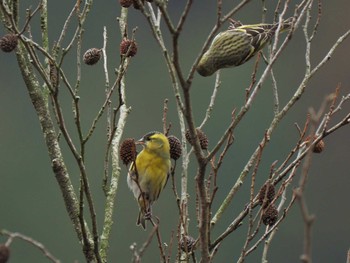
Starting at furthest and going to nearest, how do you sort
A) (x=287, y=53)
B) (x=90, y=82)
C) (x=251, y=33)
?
(x=287, y=53) → (x=90, y=82) → (x=251, y=33)

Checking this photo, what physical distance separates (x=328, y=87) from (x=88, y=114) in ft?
25.8

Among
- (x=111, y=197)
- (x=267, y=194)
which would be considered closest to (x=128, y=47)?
(x=111, y=197)

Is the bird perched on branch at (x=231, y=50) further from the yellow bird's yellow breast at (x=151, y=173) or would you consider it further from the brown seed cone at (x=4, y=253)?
the brown seed cone at (x=4, y=253)

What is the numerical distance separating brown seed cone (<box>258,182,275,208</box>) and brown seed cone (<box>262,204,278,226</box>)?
2 centimetres

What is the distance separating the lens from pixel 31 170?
3266 centimetres

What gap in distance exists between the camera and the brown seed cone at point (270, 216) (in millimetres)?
3123

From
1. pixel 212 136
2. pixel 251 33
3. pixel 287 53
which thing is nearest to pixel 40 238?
pixel 212 136

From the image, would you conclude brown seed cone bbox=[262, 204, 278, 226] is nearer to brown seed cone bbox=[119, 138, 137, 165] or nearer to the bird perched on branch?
brown seed cone bbox=[119, 138, 137, 165]

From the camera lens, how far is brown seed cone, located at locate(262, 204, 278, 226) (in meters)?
3.12

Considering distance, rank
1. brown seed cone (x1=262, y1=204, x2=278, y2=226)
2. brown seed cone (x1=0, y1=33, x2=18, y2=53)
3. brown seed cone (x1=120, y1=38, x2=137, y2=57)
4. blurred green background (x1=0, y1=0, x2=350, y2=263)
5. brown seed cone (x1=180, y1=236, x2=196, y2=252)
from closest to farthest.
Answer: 1. brown seed cone (x1=180, y1=236, x2=196, y2=252)
2. brown seed cone (x1=262, y1=204, x2=278, y2=226)
3. brown seed cone (x1=0, y1=33, x2=18, y2=53)
4. brown seed cone (x1=120, y1=38, x2=137, y2=57)
5. blurred green background (x1=0, y1=0, x2=350, y2=263)

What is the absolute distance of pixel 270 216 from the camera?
3.14 metres

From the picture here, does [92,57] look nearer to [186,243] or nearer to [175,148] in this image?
[175,148]

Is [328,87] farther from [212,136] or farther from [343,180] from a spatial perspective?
[212,136]

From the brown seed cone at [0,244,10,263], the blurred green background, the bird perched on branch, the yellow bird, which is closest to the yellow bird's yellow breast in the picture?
the yellow bird
